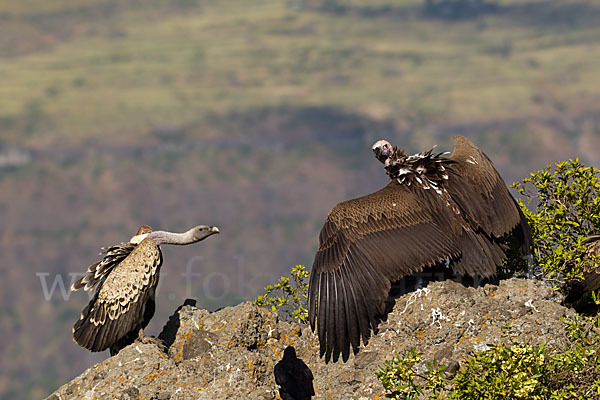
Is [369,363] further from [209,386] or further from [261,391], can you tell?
[209,386]

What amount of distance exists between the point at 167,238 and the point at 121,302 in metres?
1.23

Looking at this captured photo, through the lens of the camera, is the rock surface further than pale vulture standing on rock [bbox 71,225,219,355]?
No

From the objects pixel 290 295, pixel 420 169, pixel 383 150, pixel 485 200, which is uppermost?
pixel 383 150

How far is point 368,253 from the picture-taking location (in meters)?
10.9

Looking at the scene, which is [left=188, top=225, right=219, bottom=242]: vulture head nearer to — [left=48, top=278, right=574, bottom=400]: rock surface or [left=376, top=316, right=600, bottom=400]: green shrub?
[left=48, top=278, right=574, bottom=400]: rock surface

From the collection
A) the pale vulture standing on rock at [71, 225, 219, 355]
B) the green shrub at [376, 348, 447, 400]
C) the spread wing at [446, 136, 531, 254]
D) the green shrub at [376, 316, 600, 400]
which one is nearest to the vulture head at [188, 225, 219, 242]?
the pale vulture standing on rock at [71, 225, 219, 355]

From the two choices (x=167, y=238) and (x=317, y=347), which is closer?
(x=317, y=347)

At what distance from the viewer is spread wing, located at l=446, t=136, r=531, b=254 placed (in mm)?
11539

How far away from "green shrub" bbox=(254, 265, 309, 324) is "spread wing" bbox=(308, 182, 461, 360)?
1123 mm

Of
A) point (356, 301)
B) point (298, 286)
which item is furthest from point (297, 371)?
point (298, 286)

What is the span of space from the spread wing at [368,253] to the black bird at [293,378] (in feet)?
1.56

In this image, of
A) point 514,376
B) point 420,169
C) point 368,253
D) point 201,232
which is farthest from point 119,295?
point 514,376

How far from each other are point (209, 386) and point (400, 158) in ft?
15.7

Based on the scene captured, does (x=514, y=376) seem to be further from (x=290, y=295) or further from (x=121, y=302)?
(x=121, y=302)
